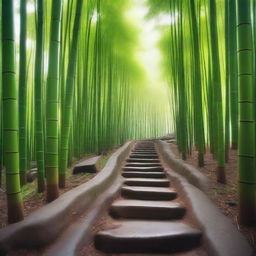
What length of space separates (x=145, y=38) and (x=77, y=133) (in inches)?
147

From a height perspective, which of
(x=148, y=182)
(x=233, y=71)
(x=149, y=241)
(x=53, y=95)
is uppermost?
(x=233, y=71)

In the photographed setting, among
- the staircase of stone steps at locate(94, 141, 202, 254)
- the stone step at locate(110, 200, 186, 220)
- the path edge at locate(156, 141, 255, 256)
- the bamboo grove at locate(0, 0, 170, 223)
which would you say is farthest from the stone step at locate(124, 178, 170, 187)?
the bamboo grove at locate(0, 0, 170, 223)

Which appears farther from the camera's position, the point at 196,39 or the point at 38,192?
the point at 196,39

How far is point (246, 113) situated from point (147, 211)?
4.51 ft

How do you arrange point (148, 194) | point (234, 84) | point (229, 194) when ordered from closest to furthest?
point (229, 194)
point (148, 194)
point (234, 84)

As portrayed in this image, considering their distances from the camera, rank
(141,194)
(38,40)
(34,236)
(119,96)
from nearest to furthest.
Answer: (34,236), (38,40), (141,194), (119,96)

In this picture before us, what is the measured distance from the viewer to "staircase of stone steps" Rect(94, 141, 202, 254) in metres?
1.76

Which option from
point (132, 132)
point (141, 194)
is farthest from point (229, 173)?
point (132, 132)

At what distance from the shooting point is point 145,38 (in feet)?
22.2

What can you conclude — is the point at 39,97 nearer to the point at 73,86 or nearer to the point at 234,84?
the point at 73,86

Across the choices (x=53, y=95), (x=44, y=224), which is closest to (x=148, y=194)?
(x=44, y=224)

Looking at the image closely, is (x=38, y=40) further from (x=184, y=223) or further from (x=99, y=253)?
(x=184, y=223)

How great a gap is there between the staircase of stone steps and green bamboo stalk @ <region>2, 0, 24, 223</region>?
73 centimetres

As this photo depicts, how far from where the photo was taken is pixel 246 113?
1569 millimetres
